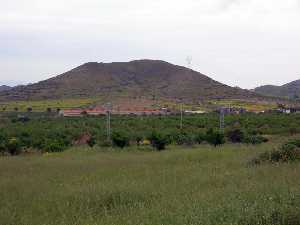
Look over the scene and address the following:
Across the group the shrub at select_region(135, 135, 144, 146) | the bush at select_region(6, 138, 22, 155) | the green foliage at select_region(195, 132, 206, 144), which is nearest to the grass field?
the bush at select_region(6, 138, 22, 155)

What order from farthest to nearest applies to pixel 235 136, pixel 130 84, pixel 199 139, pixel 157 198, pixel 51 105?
pixel 130 84 → pixel 51 105 → pixel 235 136 → pixel 199 139 → pixel 157 198

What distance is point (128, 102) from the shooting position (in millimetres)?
96875

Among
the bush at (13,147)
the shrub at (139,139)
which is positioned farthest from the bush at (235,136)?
the bush at (13,147)

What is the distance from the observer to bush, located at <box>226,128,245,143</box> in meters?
35.3

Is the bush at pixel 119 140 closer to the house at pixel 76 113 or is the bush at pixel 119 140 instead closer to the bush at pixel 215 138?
the bush at pixel 215 138

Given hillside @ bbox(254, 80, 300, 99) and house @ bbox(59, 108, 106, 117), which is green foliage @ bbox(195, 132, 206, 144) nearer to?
house @ bbox(59, 108, 106, 117)

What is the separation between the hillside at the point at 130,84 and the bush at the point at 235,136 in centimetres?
6914

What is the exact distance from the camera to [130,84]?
125000 millimetres

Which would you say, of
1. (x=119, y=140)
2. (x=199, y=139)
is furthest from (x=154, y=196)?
(x=199, y=139)

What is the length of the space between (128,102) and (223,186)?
287ft

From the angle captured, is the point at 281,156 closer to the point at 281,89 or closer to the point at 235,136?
the point at 235,136

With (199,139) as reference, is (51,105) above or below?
above

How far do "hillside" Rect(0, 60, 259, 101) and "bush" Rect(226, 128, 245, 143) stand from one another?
6914 centimetres

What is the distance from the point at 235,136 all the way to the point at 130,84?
89.9 m
